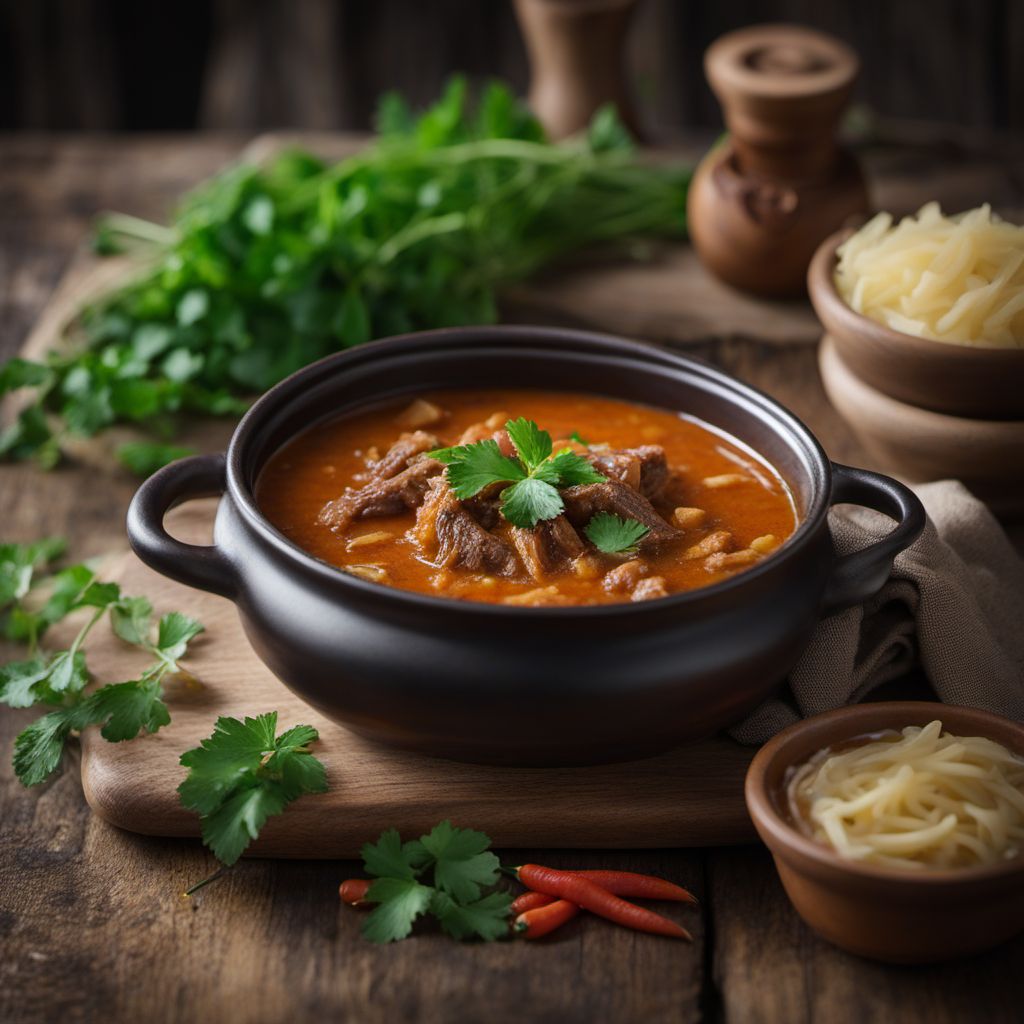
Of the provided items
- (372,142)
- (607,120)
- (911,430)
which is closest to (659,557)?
(911,430)

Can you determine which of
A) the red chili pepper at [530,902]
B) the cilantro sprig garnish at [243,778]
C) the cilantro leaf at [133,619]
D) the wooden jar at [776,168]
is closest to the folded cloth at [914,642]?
the red chili pepper at [530,902]

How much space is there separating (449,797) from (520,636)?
0.49 m

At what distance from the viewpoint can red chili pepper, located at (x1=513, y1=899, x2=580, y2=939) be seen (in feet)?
9.22

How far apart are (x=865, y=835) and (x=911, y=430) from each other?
62.7 inches

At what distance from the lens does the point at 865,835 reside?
2.66m

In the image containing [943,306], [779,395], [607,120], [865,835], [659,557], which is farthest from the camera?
[607,120]

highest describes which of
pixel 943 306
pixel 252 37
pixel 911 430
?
pixel 943 306

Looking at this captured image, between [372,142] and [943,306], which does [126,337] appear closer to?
[372,142]

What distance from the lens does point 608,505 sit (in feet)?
10.5

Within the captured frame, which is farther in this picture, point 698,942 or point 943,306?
point 943,306

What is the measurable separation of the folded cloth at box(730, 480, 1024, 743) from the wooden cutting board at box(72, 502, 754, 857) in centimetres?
20

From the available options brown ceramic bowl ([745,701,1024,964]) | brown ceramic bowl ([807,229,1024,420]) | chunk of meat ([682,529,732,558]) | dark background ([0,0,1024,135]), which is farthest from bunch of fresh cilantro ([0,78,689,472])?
dark background ([0,0,1024,135])

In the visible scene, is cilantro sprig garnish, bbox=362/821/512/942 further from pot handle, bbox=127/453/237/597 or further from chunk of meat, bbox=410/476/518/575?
pot handle, bbox=127/453/237/597

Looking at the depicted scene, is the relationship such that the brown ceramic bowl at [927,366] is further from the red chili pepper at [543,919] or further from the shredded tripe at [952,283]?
the red chili pepper at [543,919]
